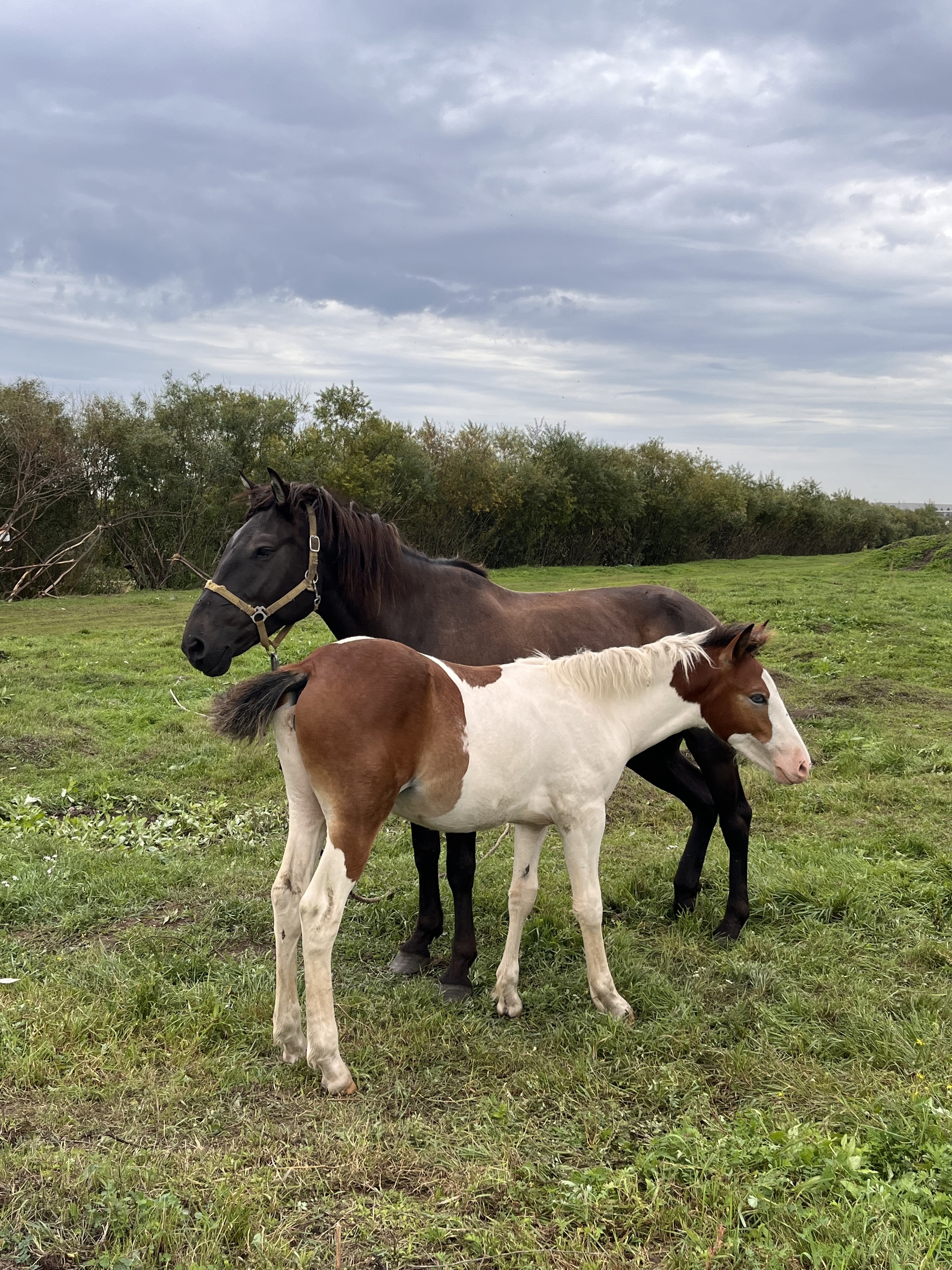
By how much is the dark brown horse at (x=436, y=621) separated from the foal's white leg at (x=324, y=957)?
2.80ft

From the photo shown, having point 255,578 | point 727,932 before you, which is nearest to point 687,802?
point 727,932

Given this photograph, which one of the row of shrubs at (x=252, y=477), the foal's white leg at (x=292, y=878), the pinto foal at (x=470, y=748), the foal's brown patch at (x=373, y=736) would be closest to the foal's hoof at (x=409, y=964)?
the pinto foal at (x=470, y=748)

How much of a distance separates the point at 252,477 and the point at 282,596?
2501 centimetres

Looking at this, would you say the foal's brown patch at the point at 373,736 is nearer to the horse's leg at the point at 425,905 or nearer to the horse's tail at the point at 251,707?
the horse's tail at the point at 251,707

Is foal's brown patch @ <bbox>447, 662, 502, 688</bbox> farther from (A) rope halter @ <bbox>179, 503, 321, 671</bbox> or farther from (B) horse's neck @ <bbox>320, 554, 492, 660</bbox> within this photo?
(A) rope halter @ <bbox>179, 503, 321, 671</bbox>

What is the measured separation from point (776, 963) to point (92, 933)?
11.5 feet

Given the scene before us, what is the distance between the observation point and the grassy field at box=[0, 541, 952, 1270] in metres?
2.51

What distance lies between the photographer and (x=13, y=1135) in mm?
2914

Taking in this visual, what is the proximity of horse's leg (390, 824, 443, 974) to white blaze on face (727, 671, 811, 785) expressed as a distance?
63.9 inches

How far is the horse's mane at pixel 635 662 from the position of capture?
4105 mm

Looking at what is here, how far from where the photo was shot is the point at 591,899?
12.7 feet

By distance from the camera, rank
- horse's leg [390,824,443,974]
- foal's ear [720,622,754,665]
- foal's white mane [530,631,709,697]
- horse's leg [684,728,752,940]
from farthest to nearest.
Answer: horse's leg [684,728,752,940], horse's leg [390,824,443,974], foal's ear [720,622,754,665], foal's white mane [530,631,709,697]

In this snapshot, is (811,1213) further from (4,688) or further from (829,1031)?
(4,688)

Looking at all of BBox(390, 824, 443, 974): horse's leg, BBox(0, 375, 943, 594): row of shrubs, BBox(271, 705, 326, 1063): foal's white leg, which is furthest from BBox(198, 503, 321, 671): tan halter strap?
BBox(0, 375, 943, 594): row of shrubs
